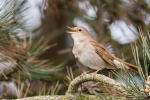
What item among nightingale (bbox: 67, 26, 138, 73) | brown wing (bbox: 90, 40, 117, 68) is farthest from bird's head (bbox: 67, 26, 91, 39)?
brown wing (bbox: 90, 40, 117, 68)

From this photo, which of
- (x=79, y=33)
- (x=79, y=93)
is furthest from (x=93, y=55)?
(x=79, y=93)

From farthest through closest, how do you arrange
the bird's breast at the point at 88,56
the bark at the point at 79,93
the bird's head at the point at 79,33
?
the bird's head at the point at 79,33
the bird's breast at the point at 88,56
the bark at the point at 79,93

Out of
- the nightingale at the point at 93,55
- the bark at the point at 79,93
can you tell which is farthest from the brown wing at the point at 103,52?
the bark at the point at 79,93

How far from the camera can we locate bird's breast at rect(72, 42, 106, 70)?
340 centimetres

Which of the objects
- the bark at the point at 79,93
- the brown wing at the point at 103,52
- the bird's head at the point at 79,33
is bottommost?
the bark at the point at 79,93

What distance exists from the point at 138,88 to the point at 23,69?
5.48 feet

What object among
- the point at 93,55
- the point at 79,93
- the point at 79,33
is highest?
the point at 79,33

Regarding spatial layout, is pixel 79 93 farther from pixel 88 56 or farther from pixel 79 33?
pixel 79 33

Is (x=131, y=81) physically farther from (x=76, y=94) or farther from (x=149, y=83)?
(x=76, y=94)

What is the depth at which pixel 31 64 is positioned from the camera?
10.3 ft

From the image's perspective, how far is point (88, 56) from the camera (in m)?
3.45

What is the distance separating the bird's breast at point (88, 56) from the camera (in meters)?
3.40

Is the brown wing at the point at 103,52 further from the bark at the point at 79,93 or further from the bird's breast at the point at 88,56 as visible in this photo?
the bark at the point at 79,93

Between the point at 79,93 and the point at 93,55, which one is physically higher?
the point at 93,55
